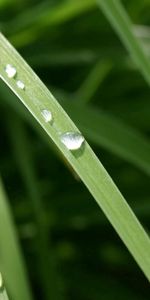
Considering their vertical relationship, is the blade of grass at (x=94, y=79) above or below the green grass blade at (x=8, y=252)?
above

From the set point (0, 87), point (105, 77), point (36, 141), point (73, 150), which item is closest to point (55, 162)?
point (36, 141)

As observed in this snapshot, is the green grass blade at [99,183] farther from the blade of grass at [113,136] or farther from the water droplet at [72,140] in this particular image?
the blade of grass at [113,136]

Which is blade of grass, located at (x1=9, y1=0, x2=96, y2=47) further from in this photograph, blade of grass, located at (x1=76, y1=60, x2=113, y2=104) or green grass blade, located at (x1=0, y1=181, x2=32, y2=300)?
green grass blade, located at (x1=0, y1=181, x2=32, y2=300)

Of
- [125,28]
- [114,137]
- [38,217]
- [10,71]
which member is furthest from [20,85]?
[38,217]

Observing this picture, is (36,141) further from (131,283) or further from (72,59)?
(131,283)

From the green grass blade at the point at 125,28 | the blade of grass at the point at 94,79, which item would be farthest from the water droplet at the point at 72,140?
the blade of grass at the point at 94,79
